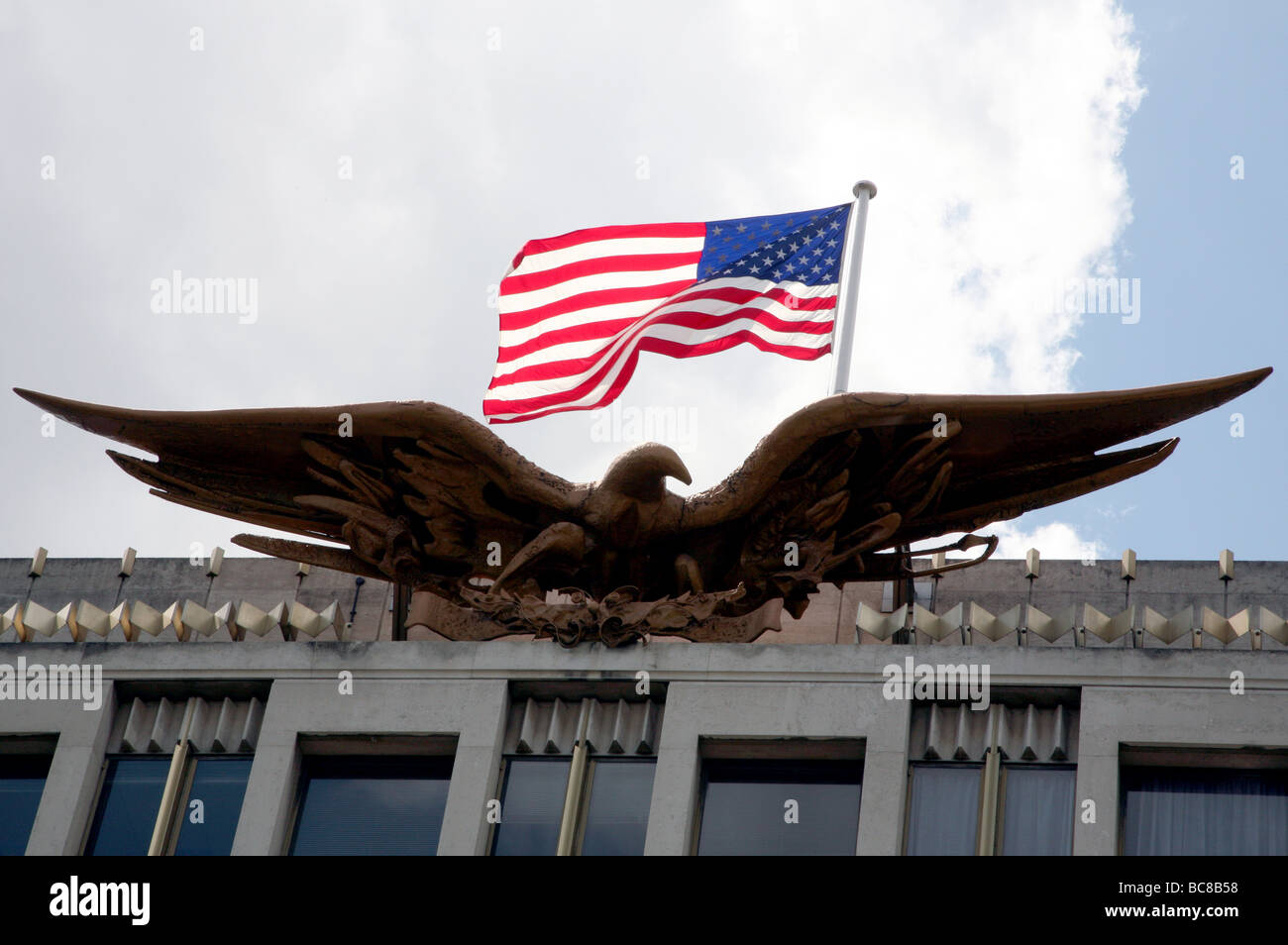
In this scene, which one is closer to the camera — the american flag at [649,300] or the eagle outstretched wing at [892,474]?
the eagle outstretched wing at [892,474]

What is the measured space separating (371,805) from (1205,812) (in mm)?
9658

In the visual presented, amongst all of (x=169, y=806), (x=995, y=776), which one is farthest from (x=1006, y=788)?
(x=169, y=806)

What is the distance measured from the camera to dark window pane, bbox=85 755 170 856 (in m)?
30.2

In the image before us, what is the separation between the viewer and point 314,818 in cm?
3005

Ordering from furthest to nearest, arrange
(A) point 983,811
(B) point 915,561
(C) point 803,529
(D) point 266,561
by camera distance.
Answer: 1. (D) point 266,561
2. (B) point 915,561
3. (C) point 803,529
4. (A) point 983,811

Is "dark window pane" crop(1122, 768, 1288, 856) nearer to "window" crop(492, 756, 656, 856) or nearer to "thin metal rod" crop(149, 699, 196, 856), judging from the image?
"window" crop(492, 756, 656, 856)

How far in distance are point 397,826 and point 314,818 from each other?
1041 mm

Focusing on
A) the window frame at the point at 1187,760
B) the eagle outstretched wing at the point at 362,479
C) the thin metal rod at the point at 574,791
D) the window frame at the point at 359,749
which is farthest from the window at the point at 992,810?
the eagle outstretched wing at the point at 362,479

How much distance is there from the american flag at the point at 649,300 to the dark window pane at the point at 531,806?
622 cm

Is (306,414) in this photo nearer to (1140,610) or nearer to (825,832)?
(825,832)

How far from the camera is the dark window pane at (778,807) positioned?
28.7 meters

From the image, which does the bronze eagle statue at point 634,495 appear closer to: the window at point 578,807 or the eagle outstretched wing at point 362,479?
the eagle outstretched wing at point 362,479

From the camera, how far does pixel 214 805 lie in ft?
99.5

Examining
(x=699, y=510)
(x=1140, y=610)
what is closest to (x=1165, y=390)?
(x=1140, y=610)
